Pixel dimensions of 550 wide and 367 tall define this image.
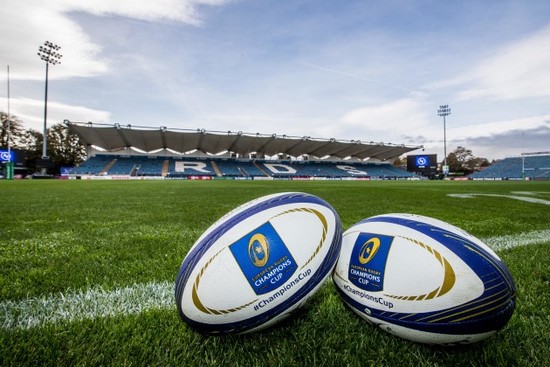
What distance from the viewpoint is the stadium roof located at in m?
35.4

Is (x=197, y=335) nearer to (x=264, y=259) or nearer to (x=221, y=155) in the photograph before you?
(x=264, y=259)

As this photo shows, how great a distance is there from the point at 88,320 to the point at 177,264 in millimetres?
934

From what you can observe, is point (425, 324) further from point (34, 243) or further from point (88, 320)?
point (34, 243)

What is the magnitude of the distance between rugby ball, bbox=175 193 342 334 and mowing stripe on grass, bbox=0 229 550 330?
0.45 metres

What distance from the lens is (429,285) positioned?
51.4 inches

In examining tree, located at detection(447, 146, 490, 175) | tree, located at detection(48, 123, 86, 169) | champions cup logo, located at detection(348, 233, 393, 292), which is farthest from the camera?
tree, located at detection(447, 146, 490, 175)

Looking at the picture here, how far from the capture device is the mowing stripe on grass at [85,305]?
5.00ft

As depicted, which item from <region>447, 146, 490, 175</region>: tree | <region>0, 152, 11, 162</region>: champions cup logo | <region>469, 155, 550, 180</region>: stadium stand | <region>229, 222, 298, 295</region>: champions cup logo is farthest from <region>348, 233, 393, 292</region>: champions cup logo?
<region>447, 146, 490, 175</region>: tree

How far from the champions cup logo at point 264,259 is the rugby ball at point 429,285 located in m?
0.38

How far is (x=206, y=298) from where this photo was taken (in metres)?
1.31

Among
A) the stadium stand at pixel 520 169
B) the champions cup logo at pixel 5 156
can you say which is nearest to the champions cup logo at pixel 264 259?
the champions cup logo at pixel 5 156

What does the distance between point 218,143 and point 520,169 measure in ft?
162

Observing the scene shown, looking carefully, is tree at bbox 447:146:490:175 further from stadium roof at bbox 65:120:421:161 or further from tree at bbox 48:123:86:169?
tree at bbox 48:123:86:169

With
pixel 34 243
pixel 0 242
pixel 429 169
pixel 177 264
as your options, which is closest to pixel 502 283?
pixel 177 264
